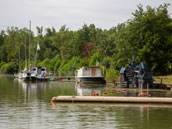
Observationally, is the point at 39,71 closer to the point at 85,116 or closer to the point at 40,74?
the point at 40,74

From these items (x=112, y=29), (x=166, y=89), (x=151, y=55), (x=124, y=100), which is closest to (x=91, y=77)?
(x=151, y=55)

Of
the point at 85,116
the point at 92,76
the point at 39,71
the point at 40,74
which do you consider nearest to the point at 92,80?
the point at 92,76

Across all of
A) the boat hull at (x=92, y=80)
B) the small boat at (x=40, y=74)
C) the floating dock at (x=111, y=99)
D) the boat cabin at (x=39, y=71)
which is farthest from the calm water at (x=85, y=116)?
the boat cabin at (x=39, y=71)

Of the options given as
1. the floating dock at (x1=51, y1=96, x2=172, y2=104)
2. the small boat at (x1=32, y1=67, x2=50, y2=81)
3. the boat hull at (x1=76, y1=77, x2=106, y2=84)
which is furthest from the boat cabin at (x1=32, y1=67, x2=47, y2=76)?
the floating dock at (x1=51, y1=96, x2=172, y2=104)

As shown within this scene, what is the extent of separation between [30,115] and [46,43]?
15439cm

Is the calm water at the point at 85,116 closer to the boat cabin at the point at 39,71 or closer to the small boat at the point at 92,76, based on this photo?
the small boat at the point at 92,76

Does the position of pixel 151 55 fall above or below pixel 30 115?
above

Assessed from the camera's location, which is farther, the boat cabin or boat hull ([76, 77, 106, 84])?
the boat cabin

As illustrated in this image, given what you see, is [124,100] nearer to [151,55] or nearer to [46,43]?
[151,55]

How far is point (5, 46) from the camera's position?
591ft

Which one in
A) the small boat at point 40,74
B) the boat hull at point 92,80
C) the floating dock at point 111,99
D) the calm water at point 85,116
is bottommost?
the calm water at point 85,116

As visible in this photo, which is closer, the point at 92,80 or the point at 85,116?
the point at 85,116

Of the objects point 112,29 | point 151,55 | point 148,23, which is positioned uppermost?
point 112,29

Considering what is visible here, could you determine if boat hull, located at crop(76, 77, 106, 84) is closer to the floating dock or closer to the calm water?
the floating dock
